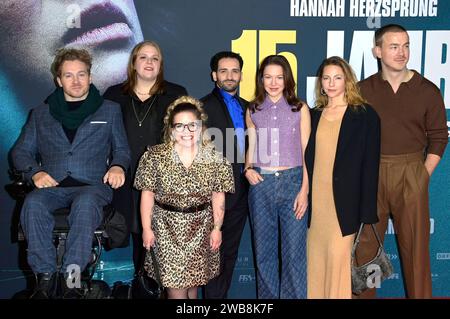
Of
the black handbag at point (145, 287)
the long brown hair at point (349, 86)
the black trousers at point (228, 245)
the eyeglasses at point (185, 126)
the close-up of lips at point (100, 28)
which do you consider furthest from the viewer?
the close-up of lips at point (100, 28)

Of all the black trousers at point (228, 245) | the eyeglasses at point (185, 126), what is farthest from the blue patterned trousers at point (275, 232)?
→ the eyeglasses at point (185, 126)

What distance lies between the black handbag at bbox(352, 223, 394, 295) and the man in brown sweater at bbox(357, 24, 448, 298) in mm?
185

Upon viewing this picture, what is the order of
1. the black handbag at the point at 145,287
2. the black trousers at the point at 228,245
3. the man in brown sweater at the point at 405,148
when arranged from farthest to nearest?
the black trousers at the point at 228,245 < the man in brown sweater at the point at 405,148 < the black handbag at the point at 145,287

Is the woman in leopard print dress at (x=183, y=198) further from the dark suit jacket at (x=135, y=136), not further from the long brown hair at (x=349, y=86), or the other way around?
the long brown hair at (x=349, y=86)

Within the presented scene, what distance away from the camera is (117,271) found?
500 centimetres

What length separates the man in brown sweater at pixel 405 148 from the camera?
3967 millimetres

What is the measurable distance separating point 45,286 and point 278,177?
5.43 ft

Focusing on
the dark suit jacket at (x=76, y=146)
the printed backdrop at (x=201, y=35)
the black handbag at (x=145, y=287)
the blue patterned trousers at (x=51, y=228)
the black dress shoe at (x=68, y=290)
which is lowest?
the black handbag at (x=145, y=287)

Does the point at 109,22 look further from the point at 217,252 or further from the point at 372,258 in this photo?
the point at 372,258

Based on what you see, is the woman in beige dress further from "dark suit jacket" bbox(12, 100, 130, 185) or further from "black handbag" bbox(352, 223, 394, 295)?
"dark suit jacket" bbox(12, 100, 130, 185)

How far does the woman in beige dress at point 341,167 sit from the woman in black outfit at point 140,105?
1157mm

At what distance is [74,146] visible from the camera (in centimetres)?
399

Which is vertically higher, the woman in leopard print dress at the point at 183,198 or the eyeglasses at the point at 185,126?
the eyeglasses at the point at 185,126

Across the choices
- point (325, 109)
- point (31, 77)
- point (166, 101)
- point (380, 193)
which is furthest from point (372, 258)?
point (31, 77)
